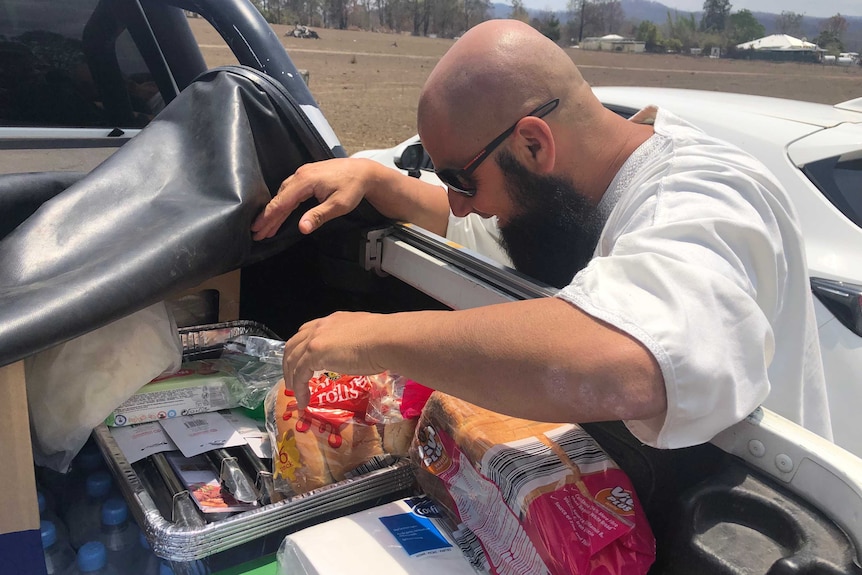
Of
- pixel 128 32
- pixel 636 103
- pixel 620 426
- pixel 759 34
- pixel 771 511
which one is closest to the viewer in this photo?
pixel 771 511

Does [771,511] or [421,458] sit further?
[421,458]

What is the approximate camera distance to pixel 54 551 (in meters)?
1.44

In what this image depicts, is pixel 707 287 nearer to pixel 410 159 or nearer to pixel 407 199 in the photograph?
pixel 407 199

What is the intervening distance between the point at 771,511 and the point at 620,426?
304mm

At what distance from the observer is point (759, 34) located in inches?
2170

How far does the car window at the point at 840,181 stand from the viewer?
2.85 metres

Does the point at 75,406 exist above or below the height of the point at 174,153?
below

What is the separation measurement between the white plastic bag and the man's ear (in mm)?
958

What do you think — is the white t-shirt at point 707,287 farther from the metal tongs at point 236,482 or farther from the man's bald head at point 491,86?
the metal tongs at point 236,482

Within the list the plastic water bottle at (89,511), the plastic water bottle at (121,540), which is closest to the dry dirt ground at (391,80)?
the plastic water bottle at (89,511)

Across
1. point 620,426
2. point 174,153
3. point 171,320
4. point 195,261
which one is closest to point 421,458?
point 620,426

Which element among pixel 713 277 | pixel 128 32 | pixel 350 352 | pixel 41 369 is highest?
pixel 128 32

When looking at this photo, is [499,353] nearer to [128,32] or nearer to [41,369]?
[41,369]

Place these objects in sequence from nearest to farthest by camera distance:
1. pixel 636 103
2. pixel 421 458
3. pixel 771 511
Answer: pixel 771 511 < pixel 421 458 < pixel 636 103
